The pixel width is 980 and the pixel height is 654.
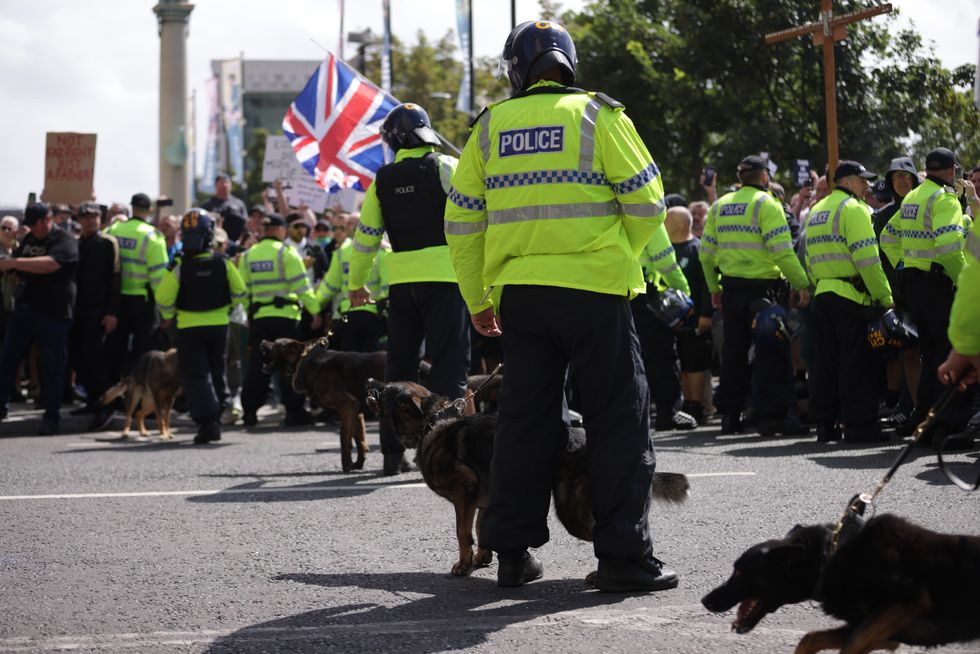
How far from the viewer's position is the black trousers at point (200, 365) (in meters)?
13.7

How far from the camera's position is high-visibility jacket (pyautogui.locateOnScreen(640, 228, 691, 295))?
499 inches

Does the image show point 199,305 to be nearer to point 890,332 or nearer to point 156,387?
point 156,387

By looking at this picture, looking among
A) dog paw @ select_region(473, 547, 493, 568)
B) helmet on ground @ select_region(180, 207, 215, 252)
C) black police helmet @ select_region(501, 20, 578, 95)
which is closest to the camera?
black police helmet @ select_region(501, 20, 578, 95)

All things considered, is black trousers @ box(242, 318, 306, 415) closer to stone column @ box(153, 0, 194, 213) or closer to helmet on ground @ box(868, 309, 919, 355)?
helmet on ground @ box(868, 309, 919, 355)

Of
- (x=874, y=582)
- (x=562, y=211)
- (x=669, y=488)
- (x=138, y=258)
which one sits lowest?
(x=874, y=582)

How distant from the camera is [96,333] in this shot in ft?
51.6

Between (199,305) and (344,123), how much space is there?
307 centimetres

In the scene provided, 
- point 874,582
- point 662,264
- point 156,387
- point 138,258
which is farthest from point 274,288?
point 874,582

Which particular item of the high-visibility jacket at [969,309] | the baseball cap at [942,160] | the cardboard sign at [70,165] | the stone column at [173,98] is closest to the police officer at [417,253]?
the baseball cap at [942,160]

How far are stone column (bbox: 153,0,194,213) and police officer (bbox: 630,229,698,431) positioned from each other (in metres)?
20.8

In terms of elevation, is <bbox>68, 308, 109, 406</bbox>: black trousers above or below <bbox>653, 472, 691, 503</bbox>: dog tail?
above

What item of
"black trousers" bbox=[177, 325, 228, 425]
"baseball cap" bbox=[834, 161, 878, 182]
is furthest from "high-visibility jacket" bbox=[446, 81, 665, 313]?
"black trousers" bbox=[177, 325, 228, 425]

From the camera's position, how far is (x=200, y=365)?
13.9 metres

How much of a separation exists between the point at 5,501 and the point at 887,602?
6.54 metres
